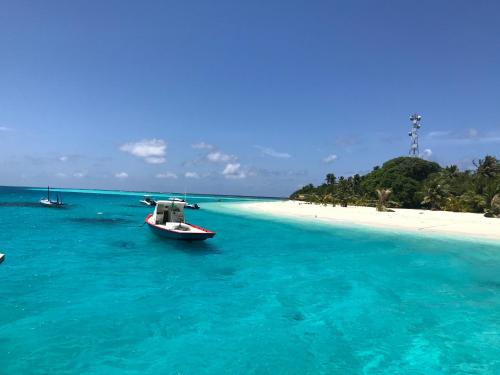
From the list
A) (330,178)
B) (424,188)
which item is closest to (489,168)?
(424,188)

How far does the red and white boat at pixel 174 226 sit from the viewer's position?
2403 centimetres

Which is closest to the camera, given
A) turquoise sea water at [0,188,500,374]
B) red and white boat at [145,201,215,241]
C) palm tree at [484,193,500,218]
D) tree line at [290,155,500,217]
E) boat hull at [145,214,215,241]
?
turquoise sea water at [0,188,500,374]

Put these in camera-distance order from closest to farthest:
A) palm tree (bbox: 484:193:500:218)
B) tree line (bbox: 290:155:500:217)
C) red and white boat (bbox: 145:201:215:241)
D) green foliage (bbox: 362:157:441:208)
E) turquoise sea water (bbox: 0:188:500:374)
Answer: turquoise sea water (bbox: 0:188:500:374) → red and white boat (bbox: 145:201:215:241) → palm tree (bbox: 484:193:500:218) → tree line (bbox: 290:155:500:217) → green foliage (bbox: 362:157:441:208)

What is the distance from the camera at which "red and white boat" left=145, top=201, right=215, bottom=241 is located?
24.0 metres

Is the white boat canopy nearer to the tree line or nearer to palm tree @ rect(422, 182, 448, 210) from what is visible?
the tree line

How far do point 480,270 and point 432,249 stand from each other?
7382mm

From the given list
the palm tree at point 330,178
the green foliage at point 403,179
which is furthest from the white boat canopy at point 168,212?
the palm tree at point 330,178

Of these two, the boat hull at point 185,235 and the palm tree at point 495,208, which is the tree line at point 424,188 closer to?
the palm tree at point 495,208

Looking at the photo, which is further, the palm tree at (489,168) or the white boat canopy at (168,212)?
the palm tree at (489,168)

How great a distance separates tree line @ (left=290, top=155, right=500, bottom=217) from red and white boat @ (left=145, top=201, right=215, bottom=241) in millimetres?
47280

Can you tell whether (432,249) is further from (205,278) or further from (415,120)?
(415,120)

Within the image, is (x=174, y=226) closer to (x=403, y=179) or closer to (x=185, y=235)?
Result: (x=185, y=235)

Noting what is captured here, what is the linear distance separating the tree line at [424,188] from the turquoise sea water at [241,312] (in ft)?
142

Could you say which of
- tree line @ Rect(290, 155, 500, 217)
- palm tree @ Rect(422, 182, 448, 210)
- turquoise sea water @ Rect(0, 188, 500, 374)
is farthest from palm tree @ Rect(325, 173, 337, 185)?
turquoise sea water @ Rect(0, 188, 500, 374)
